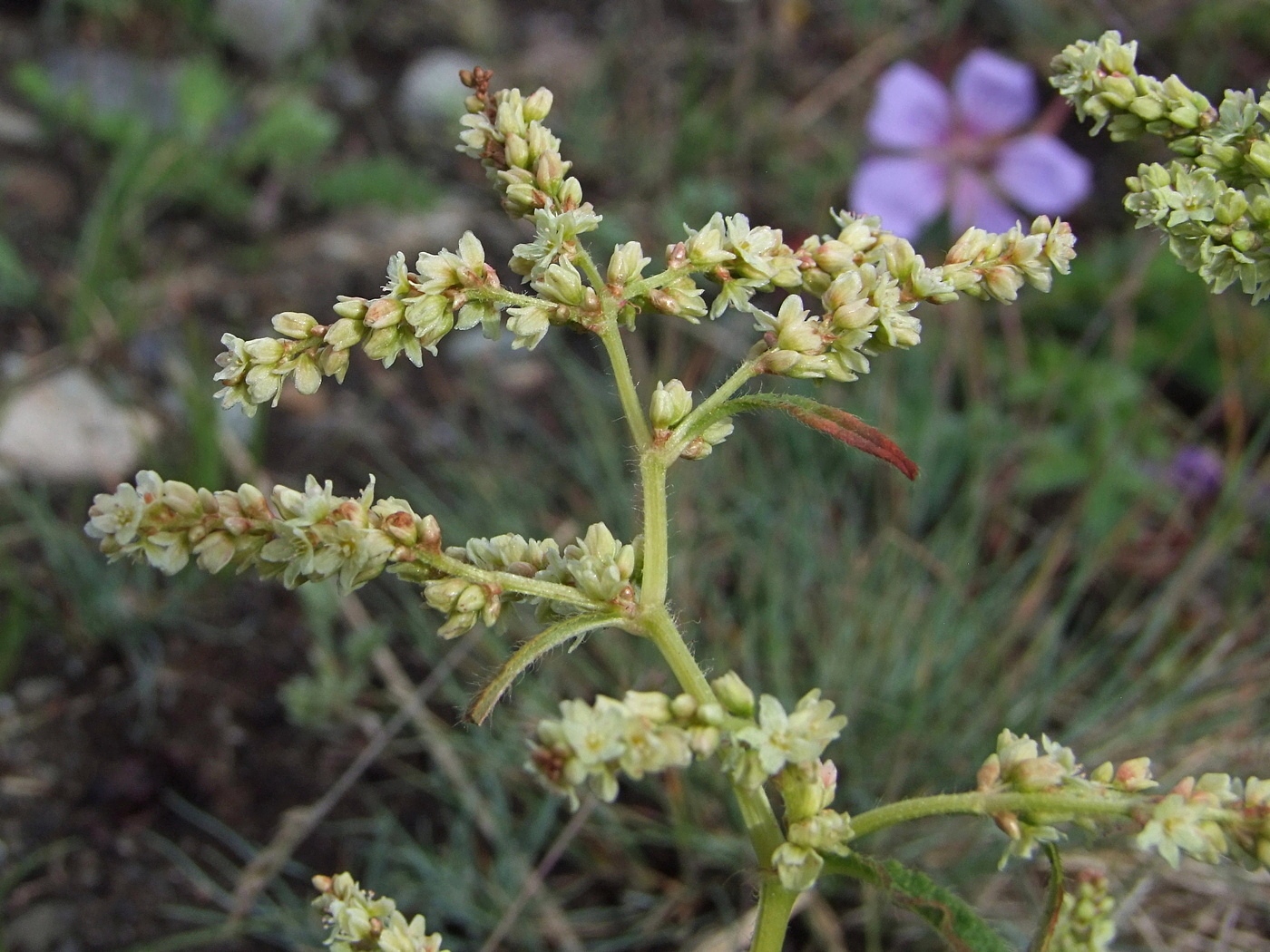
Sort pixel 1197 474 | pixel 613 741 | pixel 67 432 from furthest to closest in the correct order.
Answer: pixel 67 432 → pixel 1197 474 → pixel 613 741

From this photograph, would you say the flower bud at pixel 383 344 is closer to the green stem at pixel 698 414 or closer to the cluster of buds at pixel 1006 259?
the green stem at pixel 698 414

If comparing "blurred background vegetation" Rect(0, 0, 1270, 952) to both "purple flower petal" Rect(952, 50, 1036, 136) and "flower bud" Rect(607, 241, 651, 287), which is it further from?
"flower bud" Rect(607, 241, 651, 287)

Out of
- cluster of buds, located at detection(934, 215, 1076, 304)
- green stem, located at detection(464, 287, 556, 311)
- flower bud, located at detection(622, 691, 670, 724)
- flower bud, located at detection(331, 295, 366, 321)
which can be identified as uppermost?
cluster of buds, located at detection(934, 215, 1076, 304)

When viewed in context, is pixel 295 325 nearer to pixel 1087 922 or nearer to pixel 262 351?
pixel 262 351

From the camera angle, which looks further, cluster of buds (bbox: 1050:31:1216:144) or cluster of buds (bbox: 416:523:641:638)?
cluster of buds (bbox: 1050:31:1216:144)

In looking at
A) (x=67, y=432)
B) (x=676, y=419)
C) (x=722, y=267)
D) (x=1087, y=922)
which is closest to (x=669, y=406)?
(x=676, y=419)

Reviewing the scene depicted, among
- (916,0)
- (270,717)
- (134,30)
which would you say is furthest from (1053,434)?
(134,30)

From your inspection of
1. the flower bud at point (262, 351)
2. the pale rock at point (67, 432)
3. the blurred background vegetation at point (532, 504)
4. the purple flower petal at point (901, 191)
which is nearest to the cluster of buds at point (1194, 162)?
the flower bud at point (262, 351)

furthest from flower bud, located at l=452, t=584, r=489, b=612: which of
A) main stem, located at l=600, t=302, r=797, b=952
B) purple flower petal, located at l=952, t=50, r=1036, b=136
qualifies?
purple flower petal, located at l=952, t=50, r=1036, b=136
